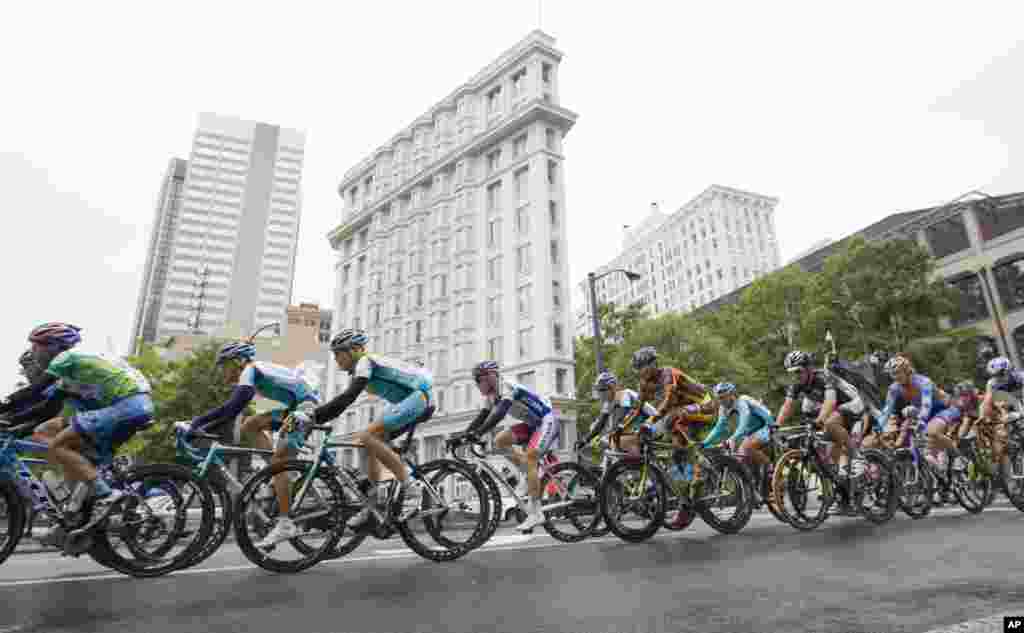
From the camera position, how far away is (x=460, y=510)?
5922 millimetres

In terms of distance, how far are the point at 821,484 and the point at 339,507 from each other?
5933 millimetres

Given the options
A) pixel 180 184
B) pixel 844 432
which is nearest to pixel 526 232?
pixel 844 432

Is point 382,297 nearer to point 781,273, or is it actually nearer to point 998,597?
point 781,273

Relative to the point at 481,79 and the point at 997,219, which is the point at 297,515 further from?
the point at 481,79

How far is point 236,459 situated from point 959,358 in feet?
92.1

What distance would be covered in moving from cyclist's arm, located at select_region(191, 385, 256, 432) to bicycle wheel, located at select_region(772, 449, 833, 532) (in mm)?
5885

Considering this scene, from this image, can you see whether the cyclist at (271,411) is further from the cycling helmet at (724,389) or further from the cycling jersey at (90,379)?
the cycling helmet at (724,389)

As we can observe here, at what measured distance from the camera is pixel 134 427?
519 cm

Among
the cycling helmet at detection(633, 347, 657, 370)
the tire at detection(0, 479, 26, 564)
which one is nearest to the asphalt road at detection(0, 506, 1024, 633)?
the tire at detection(0, 479, 26, 564)

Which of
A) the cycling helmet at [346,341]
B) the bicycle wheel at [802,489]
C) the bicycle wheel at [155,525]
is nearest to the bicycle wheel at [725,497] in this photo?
the bicycle wheel at [802,489]

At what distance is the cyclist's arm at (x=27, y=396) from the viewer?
15.9ft

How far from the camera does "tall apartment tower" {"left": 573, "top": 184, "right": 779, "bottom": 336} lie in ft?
334

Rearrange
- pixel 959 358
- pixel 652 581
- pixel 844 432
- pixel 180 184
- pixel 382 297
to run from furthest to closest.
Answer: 1. pixel 180 184
2. pixel 382 297
3. pixel 959 358
4. pixel 844 432
5. pixel 652 581

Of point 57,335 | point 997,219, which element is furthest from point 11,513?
point 997,219
